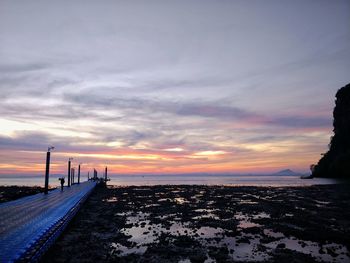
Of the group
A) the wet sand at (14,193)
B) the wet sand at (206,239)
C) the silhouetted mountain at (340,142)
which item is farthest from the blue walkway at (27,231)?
the silhouetted mountain at (340,142)

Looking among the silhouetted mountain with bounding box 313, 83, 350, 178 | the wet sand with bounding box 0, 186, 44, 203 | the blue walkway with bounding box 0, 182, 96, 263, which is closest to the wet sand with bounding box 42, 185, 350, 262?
the blue walkway with bounding box 0, 182, 96, 263

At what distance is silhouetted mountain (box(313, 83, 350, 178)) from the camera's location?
102938mm

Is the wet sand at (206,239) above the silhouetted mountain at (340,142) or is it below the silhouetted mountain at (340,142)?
below

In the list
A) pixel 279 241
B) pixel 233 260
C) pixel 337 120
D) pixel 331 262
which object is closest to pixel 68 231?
pixel 233 260

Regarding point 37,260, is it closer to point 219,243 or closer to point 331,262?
point 219,243

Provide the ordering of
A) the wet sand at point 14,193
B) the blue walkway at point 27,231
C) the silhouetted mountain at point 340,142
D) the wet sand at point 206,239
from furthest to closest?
the silhouetted mountain at point 340,142 → the wet sand at point 14,193 → the wet sand at point 206,239 → the blue walkway at point 27,231

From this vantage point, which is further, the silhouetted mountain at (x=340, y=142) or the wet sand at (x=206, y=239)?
the silhouetted mountain at (x=340, y=142)

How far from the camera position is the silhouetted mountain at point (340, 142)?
103 m

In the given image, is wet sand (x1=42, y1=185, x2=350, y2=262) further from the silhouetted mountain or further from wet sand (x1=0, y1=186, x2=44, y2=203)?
the silhouetted mountain

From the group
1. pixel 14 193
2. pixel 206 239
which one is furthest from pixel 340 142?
pixel 206 239

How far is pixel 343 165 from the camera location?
4038 inches

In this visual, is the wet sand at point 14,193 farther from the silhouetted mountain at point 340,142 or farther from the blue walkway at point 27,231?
the silhouetted mountain at point 340,142

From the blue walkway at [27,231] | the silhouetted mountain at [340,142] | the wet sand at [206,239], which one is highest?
the silhouetted mountain at [340,142]

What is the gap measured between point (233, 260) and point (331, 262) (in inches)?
161
